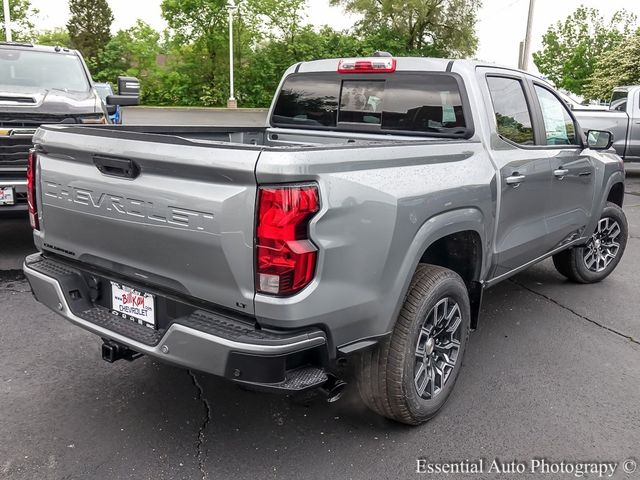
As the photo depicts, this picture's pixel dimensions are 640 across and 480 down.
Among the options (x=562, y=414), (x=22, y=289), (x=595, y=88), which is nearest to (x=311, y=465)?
(x=562, y=414)

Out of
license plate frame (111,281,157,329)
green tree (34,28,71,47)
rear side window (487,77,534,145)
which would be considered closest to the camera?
license plate frame (111,281,157,329)

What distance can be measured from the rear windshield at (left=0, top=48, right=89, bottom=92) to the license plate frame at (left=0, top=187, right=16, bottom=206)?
185cm

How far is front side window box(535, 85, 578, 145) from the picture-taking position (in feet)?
14.7

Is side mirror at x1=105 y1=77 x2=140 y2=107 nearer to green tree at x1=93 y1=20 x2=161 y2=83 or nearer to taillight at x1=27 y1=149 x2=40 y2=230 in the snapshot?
taillight at x1=27 y1=149 x2=40 y2=230

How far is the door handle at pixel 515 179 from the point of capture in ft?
12.1

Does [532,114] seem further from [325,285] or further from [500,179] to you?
[325,285]

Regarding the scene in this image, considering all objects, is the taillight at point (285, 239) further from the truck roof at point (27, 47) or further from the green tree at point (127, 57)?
the green tree at point (127, 57)

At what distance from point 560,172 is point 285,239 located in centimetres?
289

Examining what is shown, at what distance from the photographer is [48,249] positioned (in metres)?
3.20

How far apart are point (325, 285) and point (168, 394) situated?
155 cm

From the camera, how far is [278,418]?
3221 millimetres

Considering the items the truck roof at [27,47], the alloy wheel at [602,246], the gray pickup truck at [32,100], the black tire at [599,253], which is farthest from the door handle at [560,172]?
the truck roof at [27,47]

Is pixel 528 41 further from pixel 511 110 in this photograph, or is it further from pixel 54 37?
pixel 54 37

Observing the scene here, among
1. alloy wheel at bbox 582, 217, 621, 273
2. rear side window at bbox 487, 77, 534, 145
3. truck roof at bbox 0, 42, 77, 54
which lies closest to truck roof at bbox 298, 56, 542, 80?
rear side window at bbox 487, 77, 534, 145
